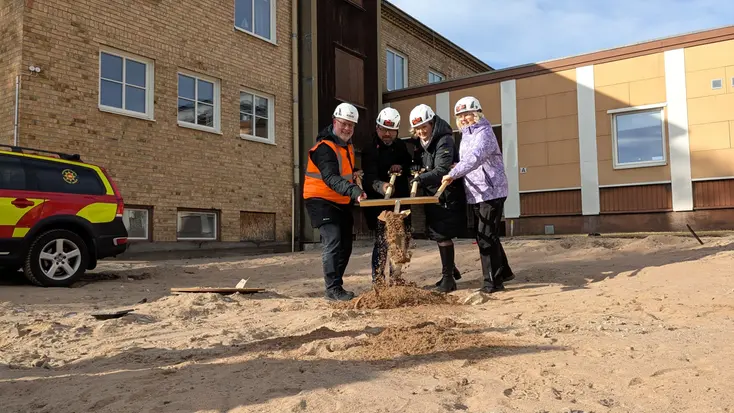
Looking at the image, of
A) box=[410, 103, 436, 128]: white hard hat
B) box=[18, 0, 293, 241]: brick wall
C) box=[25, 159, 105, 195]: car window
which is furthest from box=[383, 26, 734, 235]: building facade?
box=[25, 159, 105, 195]: car window

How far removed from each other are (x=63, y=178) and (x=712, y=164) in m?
12.9

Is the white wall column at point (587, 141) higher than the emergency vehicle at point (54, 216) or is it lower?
higher

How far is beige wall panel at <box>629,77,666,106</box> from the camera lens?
1386cm

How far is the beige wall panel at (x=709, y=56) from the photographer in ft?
42.9

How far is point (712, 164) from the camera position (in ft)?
43.1

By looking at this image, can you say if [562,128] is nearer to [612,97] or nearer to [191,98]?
[612,97]

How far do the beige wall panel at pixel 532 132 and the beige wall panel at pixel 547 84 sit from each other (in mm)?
735

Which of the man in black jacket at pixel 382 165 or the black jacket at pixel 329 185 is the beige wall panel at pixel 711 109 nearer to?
the man in black jacket at pixel 382 165

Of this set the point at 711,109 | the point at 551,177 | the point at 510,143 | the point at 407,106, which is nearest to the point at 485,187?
the point at 551,177

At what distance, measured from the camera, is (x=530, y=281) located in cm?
711

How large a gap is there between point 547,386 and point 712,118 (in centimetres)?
1267

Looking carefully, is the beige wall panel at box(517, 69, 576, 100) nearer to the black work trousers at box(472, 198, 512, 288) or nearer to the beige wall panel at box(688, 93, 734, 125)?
the beige wall panel at box(688, 93, 734, 125)

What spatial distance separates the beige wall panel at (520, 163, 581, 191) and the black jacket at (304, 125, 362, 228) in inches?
396

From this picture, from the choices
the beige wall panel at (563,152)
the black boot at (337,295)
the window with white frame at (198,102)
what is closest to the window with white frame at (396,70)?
Result: the beige wall panel at (563,152)
